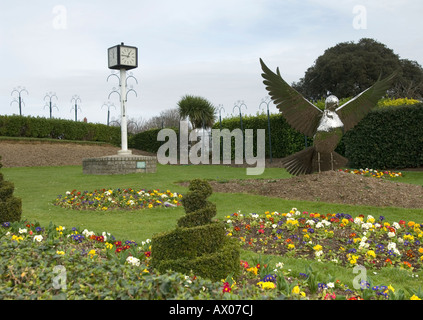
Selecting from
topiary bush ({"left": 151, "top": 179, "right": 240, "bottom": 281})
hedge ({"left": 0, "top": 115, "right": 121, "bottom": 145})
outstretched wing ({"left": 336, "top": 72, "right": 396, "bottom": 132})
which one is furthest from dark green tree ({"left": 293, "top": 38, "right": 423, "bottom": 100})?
topiary bush ({"left": 151, "top": 179, "right": 240, "bottom": 281})

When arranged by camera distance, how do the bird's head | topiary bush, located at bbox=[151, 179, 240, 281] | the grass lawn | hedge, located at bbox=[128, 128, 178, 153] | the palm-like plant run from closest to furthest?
1. topiary bush, located at bbox=[151, 179, 240, 281]
2. the grass lawn
3. the bird's head
4. the palm-like plant
5. hedge, located at bbox=[128, 128, 178, 153]

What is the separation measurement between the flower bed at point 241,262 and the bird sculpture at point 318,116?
9.63ft

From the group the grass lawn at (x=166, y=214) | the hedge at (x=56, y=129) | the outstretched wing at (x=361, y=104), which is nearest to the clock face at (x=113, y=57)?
the grass lawn at (x=166, y=214)

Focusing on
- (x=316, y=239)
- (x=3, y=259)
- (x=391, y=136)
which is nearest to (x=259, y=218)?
(x=316, y=239)

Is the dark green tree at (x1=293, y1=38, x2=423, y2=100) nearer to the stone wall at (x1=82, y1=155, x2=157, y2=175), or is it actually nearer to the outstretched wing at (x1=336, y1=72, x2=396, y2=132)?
the stone wall at (x1=82, y1=155, x2=157, y2=175)

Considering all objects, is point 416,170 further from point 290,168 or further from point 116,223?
point 116,223

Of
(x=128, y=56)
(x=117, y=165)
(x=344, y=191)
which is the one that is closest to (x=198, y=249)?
(x=344, y=191)

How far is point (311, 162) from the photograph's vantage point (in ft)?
33.4

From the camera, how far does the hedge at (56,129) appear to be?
22.9 metres

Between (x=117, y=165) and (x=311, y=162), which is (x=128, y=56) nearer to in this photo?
(x=117, y=165)

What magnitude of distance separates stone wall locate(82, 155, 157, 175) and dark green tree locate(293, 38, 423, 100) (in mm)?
20441

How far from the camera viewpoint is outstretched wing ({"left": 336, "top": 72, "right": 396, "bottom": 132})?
9695 millimetres

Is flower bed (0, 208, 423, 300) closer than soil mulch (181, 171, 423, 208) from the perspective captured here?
Yes

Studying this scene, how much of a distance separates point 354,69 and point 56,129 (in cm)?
2399
